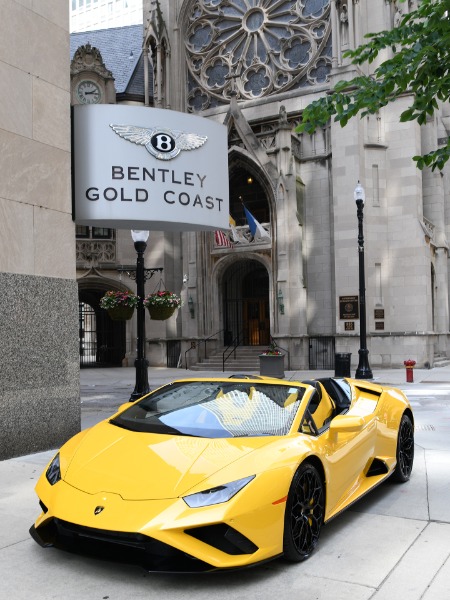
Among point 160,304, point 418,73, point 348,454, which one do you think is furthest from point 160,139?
point 348,454

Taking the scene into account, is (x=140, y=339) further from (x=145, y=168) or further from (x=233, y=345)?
(x=233, y=345)

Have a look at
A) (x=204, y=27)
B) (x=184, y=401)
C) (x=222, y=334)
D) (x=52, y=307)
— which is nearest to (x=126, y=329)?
(x=222, y=334)

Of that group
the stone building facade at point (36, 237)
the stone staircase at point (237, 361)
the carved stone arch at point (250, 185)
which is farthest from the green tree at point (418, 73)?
the carved stone arch at point (250, 185)

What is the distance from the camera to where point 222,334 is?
2959 centimetres

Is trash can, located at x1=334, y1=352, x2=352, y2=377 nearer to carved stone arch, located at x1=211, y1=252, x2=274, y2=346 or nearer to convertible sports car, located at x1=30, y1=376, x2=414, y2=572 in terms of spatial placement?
carved stone arch, located at x1=211, y1=252, x2=274, y2=346

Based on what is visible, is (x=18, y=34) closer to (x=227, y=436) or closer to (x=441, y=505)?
(x=227, y=436)

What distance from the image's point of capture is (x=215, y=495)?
400 centimetres

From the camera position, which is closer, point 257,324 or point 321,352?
point 321,352

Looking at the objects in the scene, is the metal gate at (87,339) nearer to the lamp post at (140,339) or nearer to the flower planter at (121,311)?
the flower planter at (121,311)

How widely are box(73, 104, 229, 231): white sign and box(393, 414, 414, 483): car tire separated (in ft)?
16.8

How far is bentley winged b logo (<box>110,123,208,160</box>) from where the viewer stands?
996 cm

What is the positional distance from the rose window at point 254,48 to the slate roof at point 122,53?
3.16 metres

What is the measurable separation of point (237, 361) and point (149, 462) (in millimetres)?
22939

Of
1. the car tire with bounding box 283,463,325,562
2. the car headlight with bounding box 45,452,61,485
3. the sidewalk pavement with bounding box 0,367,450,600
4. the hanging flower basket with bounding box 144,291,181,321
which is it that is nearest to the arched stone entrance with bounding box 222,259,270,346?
the hanging flower basket with bounding box 144,291,181,321
